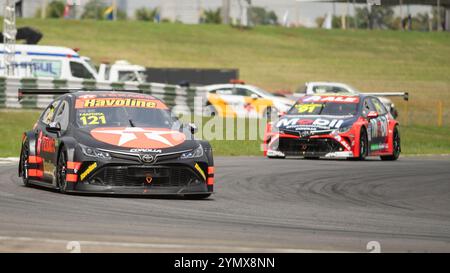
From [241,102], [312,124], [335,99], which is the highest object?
[335,99]

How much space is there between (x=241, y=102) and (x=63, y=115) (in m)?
22.1

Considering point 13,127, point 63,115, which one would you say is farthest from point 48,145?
point 13,127

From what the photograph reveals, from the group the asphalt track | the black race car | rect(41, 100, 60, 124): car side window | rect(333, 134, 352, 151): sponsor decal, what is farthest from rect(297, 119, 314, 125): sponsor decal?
rect(41, 100, 60, 124): car side window

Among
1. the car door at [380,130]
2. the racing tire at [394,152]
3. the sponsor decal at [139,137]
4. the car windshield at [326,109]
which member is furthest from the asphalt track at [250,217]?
the racing tire at [394,152]

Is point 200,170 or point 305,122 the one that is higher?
point 200,170

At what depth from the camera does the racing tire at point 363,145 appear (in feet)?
70.4

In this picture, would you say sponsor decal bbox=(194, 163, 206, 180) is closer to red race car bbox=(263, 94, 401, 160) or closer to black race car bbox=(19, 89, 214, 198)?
black race car bbox=(19, 89, 214, 198)

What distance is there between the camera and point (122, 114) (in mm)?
13742

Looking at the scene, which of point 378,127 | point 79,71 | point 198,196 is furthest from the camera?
point 79,71

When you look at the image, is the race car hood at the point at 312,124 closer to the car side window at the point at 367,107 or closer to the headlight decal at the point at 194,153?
the car side window at the point at 367,107

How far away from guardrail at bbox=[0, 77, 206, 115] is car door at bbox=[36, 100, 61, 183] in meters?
16.2

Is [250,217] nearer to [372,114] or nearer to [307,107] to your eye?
[372,114]

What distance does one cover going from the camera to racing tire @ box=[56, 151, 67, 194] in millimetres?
12863

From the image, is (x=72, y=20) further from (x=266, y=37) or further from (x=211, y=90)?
(x=211, y=90)
